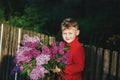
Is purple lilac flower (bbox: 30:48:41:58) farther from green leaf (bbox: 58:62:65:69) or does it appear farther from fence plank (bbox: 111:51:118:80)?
fence plank (bbox: 111:51:118:80)

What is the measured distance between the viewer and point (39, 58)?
585 centimetres

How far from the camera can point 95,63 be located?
689cm

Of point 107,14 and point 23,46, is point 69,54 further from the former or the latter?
point 107,14

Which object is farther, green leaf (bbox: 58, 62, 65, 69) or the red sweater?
the red sweater

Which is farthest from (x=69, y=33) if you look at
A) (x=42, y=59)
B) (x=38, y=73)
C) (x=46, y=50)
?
(x=38, y=73)

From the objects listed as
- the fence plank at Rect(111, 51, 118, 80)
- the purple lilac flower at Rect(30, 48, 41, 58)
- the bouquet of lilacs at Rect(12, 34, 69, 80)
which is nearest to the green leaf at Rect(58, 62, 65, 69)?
the bouquet of lilacs at Rect(12, 34, 69, 80)

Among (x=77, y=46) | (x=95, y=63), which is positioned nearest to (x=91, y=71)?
(x=95, y=63)

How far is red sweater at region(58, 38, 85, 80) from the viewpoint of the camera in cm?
625

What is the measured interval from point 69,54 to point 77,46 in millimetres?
242

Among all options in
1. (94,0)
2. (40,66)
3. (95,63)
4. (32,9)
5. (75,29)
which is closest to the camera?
(40,66)

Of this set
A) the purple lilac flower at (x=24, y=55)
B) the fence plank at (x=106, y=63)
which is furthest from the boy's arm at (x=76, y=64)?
the purple lilac flower at (x=24, y=55)

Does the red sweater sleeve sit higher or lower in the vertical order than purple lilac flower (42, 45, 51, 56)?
lower

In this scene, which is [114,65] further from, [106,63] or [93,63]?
[93,63]

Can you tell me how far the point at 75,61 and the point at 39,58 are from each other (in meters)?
0.64
